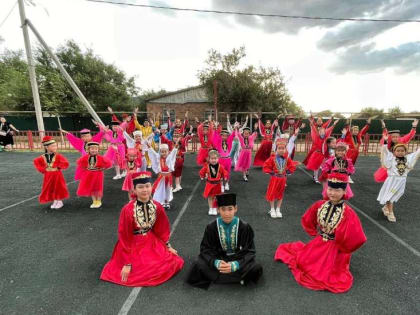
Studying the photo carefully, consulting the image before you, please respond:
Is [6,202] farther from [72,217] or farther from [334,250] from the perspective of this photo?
[334,250]

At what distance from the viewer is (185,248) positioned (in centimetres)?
413

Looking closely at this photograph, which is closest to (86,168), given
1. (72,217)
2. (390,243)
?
(72,217)

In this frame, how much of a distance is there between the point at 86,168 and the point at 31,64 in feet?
35.7

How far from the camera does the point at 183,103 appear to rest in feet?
97.5

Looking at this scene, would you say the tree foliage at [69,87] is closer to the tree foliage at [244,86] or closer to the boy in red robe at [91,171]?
the tree foliage at [244,86]

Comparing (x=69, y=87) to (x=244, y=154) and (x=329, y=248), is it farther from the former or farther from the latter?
(x=329, y=248)

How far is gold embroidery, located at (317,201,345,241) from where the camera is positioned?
10.4 ft

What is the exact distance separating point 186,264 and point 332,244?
2.18 meters

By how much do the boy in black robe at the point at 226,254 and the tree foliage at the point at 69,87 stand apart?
24353 millimetres

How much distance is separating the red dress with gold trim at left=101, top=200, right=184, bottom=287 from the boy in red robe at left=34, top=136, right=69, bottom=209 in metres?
3.49

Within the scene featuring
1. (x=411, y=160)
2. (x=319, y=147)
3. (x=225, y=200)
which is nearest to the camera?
(x=225, y=200)

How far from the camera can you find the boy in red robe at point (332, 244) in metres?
3.06

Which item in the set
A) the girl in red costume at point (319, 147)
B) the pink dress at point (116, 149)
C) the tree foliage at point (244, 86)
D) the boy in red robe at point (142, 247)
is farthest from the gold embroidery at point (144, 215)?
the tree foliage at point (244, 86)

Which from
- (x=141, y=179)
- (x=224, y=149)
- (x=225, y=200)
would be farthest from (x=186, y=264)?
(x=224, y=149)
